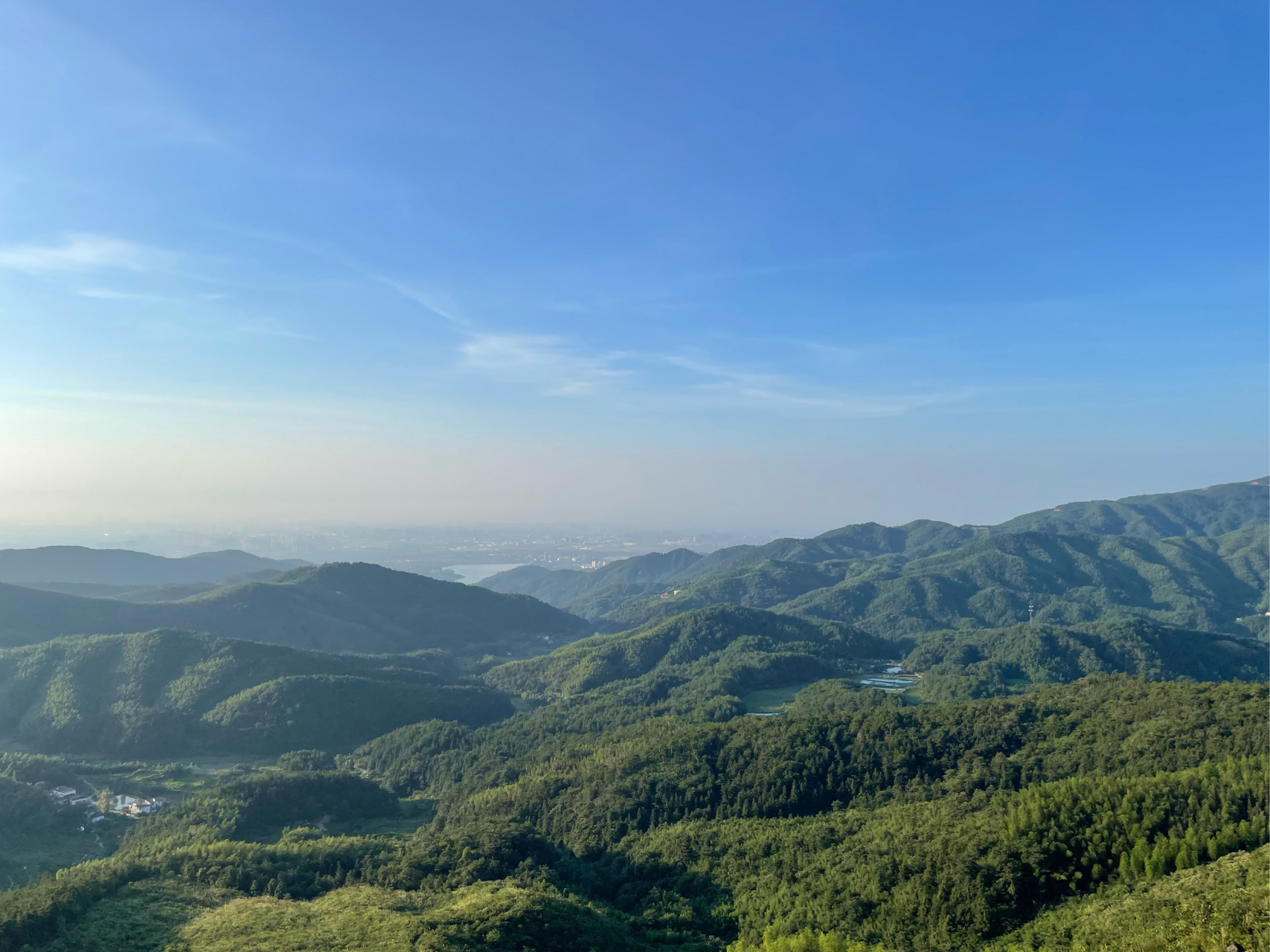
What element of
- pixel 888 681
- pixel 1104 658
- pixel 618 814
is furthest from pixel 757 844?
pixel 1104 658

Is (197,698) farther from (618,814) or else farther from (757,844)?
(757,844)

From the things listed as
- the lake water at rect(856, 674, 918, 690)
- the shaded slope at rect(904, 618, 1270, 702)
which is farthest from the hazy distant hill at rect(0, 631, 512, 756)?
the shaded slope at rect(904, 618, 1270, 702)

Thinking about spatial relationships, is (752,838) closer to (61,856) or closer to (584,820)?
(584,820)

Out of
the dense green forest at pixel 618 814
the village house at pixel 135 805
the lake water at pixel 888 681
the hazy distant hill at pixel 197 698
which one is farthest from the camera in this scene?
the lake water at pixel 888 681

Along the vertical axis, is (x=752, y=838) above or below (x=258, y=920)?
below

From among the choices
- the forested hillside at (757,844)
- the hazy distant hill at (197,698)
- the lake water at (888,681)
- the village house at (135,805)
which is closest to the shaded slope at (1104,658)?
the lake water at (888,681)

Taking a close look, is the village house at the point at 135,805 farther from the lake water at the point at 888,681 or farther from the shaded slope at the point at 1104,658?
the shaded slope at the point at 1104,658

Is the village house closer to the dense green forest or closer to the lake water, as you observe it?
the dense green forest

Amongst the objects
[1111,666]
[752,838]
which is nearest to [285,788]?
[752,838]
